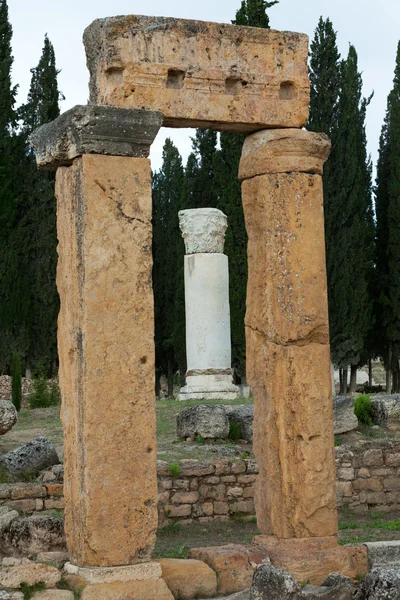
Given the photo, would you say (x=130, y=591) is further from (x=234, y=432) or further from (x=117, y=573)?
(x=234, y=432)

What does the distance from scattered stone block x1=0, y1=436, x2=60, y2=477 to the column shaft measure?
4460 millimetres

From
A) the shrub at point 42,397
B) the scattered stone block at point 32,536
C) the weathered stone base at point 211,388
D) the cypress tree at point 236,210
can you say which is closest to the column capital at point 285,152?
the scattered stone block at point 32,536

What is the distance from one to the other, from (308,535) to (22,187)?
986 inches

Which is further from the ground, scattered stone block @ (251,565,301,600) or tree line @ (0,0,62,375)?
tree line @ (0,0,62,375)

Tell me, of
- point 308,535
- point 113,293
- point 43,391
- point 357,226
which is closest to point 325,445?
point 308,535

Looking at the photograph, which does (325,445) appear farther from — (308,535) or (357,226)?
(357,226)

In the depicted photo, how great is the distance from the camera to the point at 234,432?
1444 centimetres

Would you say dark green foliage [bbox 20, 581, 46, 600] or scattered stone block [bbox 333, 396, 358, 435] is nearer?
dark green foliage [bbox 20, 581, 46, 600]

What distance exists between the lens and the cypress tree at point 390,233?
29.4m

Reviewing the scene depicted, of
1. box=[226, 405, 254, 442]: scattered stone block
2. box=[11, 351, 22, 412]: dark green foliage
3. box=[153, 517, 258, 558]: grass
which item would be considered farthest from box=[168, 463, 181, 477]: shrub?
box=[11, 351, 22, 412]: dark green foliage

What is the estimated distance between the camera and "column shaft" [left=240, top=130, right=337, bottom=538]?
8164 mm

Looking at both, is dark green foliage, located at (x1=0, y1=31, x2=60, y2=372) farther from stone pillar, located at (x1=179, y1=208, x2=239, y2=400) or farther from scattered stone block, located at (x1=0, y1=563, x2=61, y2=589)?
scattered stone block, located at (x1=0, y1=563, x2=61, y2=589)

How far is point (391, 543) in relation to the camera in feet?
28.5

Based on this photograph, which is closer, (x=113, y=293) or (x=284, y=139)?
(x=113, y=293)
